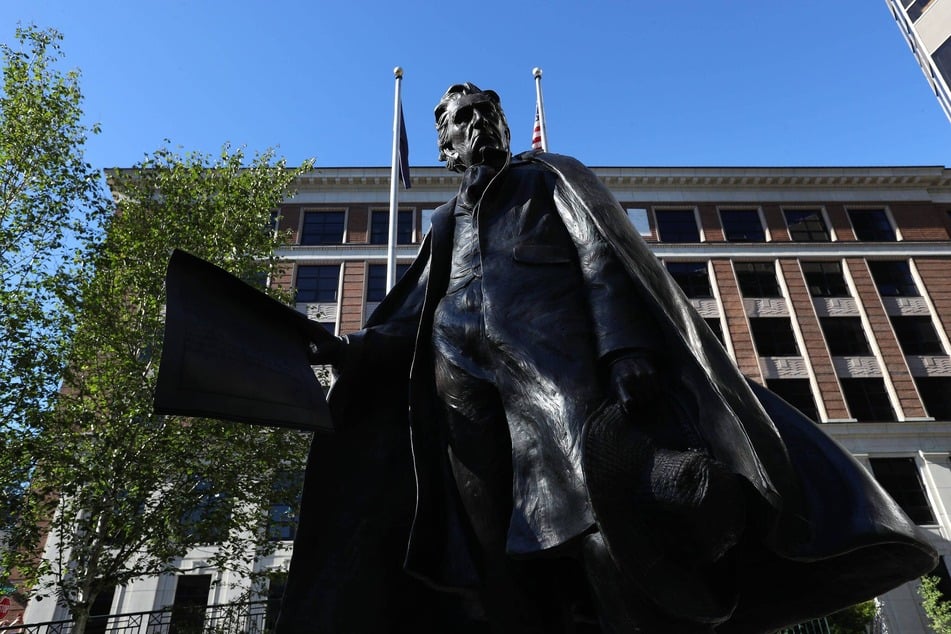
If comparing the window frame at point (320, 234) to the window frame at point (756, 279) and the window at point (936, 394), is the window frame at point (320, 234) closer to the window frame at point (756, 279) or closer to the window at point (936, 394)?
the window frame at point (756, 279)

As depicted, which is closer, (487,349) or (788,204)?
(487,349)

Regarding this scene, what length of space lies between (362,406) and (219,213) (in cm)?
1612

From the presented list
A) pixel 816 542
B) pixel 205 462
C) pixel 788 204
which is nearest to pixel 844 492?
pixel 816 542

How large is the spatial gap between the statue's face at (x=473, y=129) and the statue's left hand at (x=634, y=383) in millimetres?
1622

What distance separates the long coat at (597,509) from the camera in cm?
199

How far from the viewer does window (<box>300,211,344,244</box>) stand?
34.1 m

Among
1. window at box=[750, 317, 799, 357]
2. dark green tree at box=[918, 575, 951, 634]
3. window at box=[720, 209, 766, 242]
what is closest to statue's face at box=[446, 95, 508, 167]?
dark green tree at box=[918, 575, 951, 634]

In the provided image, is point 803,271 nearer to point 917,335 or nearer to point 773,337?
point 773,337

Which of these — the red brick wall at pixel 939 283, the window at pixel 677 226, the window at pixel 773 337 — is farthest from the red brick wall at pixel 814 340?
the red brick wall at pixel 939 283

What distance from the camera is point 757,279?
3372 cm

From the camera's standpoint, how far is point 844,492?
6.95ft

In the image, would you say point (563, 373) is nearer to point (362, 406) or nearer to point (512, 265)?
point (512, 265)

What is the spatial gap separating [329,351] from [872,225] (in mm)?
39085

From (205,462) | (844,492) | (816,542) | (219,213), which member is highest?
(219,213)
